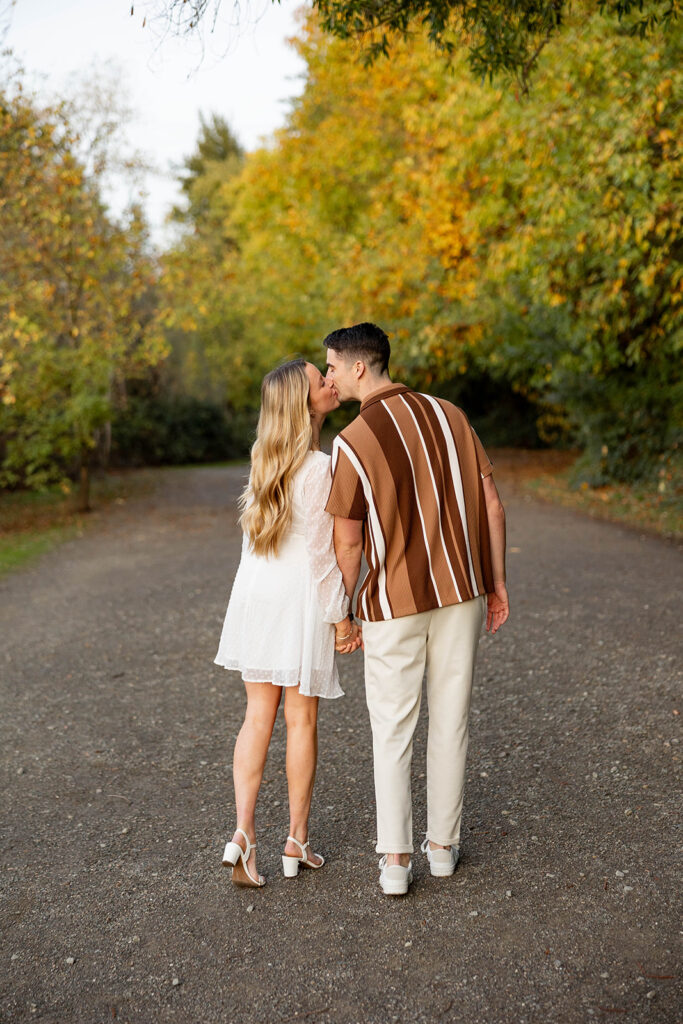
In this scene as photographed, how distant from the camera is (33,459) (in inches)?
587

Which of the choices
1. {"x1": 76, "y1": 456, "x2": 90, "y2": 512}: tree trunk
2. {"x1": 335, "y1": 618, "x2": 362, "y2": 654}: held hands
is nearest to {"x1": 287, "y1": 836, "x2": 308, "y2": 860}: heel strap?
{"x1": 335, "y1": 618, "x2": 362, "y2": 654}: held hands

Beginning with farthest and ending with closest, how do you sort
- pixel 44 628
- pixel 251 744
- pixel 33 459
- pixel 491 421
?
1. pixel 491 421
2. pixel 33 459
3. pixel 44 628
4. pixel 251 744

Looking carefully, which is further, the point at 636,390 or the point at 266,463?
the point at 636,390

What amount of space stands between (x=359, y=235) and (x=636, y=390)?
8221 millimetres

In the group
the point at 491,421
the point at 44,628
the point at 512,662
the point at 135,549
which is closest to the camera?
the point at 512,662

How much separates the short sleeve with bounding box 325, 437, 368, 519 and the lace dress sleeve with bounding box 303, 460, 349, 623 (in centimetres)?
7

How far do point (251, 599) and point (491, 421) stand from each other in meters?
25.2

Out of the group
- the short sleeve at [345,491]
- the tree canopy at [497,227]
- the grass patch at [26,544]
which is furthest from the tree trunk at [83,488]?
the short sleeve at [345,491]

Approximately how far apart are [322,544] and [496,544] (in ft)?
2.22

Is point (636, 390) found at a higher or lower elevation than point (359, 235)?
lower

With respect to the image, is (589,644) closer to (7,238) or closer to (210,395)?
(7,238)

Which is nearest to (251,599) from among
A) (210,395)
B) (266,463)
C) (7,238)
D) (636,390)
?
(266,463)

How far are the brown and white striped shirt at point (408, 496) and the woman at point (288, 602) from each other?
140 millimetres

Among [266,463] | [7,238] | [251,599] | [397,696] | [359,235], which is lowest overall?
[397,696]
